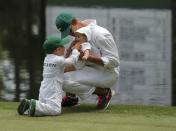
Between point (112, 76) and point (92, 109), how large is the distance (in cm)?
38

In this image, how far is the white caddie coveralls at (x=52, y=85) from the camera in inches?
255

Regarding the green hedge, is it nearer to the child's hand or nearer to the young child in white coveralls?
the child's hand

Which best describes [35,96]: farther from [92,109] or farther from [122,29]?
[92,109]

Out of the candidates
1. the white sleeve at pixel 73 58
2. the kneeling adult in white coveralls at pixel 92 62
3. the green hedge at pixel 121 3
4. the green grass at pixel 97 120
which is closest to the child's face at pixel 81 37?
the kneeling adult in white coveralls at pixel 92 62

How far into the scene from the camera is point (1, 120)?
20.8 ft

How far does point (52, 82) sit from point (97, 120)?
1.81ft

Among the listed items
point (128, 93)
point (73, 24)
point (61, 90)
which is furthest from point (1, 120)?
A: point (128, 93)

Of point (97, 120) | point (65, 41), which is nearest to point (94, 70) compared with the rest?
point (65, 41)

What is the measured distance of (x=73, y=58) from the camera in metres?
6.53

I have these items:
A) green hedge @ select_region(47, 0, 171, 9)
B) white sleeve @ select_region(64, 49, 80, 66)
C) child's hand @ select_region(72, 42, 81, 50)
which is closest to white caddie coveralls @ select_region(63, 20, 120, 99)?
child's hand @ select_region(72, 42, 81, 50)

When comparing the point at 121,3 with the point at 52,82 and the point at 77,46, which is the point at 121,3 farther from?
the point at 52,82

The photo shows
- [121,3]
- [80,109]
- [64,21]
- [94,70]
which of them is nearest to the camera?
[64,21]

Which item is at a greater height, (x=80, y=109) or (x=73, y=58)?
(x=73, y=58)

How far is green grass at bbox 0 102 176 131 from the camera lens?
19.6ft
